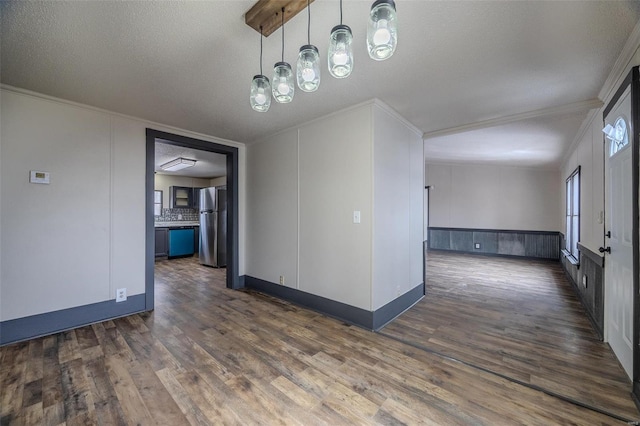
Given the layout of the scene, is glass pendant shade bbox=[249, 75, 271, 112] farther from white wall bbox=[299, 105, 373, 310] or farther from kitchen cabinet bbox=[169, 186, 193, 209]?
kitchen cabinet bbox=[169, 186, 193, 209]

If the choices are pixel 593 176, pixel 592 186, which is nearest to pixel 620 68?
pixel 593 176

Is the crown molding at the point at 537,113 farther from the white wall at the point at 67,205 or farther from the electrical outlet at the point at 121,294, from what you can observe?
the electrical outlet at the point at 121,294

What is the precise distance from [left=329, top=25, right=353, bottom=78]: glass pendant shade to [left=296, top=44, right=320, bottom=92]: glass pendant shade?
0.15m

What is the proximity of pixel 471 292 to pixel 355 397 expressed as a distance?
3.15 metres

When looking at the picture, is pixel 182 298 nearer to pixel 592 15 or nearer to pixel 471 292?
pixel 471 292

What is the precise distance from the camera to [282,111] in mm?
2977

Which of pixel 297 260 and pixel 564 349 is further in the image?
pixel 297 260

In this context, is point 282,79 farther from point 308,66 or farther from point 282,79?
point 308,66

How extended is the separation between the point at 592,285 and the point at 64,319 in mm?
5774

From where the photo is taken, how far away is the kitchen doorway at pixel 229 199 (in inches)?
128

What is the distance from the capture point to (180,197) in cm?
776

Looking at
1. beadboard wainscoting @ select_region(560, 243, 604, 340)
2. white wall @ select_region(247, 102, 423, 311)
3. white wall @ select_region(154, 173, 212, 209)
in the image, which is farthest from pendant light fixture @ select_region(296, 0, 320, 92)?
white wall @ select_region(154, 173, 212, 209)

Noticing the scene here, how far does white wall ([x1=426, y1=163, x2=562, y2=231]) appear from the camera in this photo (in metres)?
6.71

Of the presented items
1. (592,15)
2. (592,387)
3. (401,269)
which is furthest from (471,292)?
(592,15)
